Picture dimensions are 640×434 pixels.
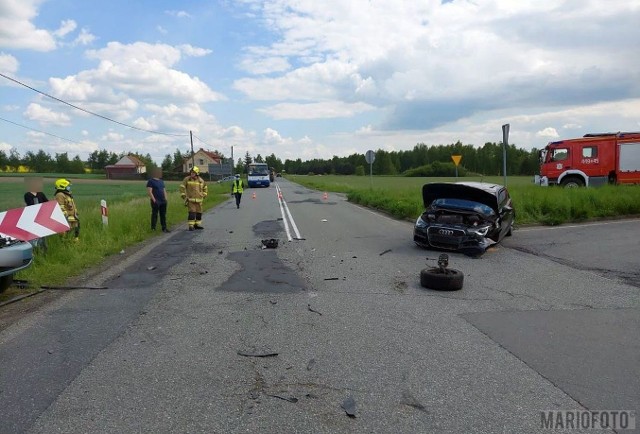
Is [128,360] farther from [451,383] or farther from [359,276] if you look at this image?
[359,276]

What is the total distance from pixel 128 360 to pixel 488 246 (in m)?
7.85

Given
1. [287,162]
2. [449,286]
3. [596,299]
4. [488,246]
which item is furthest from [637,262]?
[287,162]

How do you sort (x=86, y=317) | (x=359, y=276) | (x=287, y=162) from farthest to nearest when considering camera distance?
(x=287, y=162) < (x=359, y=276) < (x=86, y=317)

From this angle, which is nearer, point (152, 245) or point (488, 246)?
point (488, 246)

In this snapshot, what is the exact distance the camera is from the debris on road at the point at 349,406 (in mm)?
3469

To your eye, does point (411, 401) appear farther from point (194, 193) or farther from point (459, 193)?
point (194, 193)

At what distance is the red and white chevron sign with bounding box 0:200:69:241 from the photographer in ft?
26.2

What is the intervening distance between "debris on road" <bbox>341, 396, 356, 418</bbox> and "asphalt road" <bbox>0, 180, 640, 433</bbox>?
19mm

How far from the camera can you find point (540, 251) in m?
10.9

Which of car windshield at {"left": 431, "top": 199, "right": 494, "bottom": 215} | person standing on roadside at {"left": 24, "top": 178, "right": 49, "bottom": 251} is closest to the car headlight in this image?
car windshield at {"left": 431, "top": 199, "right": 494, "bottom": 215}

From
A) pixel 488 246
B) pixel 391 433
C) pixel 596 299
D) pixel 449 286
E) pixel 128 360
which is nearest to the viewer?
pixel 391 433

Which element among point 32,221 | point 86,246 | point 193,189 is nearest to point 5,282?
point 32,221

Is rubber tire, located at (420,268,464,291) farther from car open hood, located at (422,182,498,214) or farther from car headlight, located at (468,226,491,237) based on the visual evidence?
car open hood, located at (422,182,498,214)

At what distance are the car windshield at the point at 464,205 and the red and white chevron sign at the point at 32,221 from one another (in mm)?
7880
